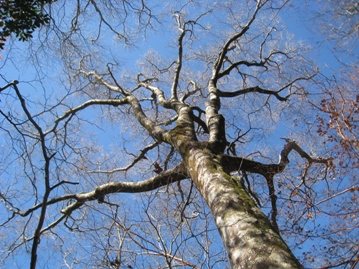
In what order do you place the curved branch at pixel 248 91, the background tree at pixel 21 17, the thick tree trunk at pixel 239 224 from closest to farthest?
the thick tree trunk at pixel 239 224 < the background tree at pixel 21 17 < the curved branch at pixel 248 91

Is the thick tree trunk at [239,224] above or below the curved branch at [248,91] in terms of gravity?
below

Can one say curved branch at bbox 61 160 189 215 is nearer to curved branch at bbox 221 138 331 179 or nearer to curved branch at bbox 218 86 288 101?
curved branch at bbox 221 138 331 179

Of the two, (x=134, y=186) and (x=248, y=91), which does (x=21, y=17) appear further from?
(x=248, y=91)

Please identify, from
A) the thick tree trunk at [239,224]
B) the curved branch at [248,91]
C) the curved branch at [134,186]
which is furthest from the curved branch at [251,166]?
the curved branch at [248,91]

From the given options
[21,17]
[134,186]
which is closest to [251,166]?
[134,186]

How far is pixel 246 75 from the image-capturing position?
826cm

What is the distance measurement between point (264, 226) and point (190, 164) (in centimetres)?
140

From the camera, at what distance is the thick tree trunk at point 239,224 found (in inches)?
76.6

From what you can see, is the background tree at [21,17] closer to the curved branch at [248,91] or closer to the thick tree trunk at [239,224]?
the thick tree trunk at [239,224]

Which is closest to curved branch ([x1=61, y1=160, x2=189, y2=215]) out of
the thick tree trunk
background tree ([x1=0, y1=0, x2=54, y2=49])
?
the thick tree trunk

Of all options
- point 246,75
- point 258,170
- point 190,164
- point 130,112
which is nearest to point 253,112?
point 246,75

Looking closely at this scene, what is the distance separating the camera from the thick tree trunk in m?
1.95

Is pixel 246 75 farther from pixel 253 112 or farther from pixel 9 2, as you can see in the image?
pixel 9 2

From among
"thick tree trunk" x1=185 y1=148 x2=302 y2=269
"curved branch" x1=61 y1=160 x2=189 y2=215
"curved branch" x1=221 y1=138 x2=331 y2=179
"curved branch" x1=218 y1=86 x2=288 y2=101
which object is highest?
"curved branch" x1=218 y1=86 x2=288 y2=101
